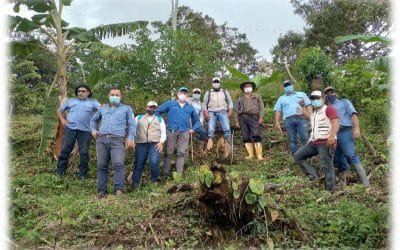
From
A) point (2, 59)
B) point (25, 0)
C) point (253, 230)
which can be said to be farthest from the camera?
point (25, 0)

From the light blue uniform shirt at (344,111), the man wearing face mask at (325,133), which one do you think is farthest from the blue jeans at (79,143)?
the light blue uniform shirt at (344,111)

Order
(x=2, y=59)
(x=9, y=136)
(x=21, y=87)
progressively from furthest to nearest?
(x=21, y=87) < (x=9, y=136) < (x=2, y=59)

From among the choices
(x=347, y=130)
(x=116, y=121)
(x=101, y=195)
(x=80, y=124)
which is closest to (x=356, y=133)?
(x=347, y=130)

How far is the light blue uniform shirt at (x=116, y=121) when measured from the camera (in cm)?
670

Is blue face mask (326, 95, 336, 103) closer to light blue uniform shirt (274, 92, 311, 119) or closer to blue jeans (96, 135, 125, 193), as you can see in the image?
light blue uniform shirt (274, 92, 311, 119)

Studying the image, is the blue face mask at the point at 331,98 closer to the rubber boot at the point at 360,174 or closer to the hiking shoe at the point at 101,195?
the rubber boot at the point at 360,174

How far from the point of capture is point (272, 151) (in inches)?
373

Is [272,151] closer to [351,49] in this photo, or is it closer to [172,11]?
[172,11]

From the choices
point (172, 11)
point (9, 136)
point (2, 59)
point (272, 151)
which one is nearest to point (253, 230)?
point (2, 59)

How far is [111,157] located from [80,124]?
126 cm

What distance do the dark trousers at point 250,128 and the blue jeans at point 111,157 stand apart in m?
2.89

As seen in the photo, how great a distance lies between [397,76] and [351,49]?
1898 centimetres

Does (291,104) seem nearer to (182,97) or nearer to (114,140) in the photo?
(182,97)

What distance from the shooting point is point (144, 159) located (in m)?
7.27
